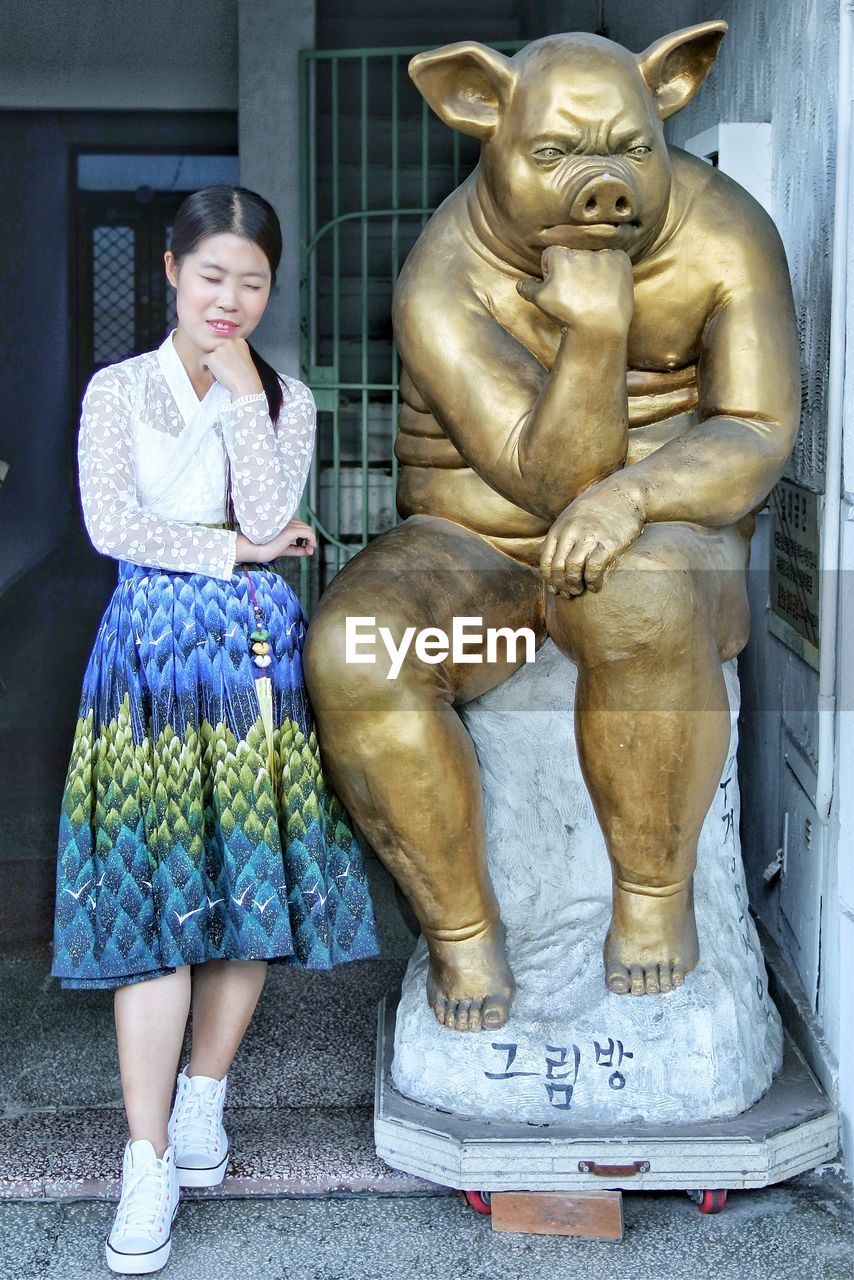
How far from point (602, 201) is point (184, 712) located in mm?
996

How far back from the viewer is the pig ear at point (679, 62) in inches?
97.0

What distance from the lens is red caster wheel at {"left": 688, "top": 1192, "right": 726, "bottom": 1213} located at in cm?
247

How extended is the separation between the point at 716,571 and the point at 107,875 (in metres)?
1.06

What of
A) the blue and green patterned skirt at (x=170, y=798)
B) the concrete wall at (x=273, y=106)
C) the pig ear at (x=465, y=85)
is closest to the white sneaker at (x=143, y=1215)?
the blue and green patterned skirt at (x=170, y=798)

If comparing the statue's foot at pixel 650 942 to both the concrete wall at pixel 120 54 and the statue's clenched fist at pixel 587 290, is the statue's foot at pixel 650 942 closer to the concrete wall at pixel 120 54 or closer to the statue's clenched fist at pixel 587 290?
the statue's clenched fist at pixel 587 290

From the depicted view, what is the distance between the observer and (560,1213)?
2436 mm

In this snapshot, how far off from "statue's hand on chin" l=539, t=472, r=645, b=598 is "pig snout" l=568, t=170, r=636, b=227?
16.1 inches

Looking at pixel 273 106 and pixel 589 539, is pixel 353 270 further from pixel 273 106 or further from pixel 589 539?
pixel 589 539

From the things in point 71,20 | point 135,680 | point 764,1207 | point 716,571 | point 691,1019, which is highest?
point 71,20

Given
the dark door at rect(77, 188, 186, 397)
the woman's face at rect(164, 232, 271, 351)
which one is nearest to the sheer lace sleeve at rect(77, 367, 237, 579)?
the woman's face at rect(164, 232, 271, 351)

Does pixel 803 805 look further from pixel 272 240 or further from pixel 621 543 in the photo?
pixel 272 240

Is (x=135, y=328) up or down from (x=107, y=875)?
up

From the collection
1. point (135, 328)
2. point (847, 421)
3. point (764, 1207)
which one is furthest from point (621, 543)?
point (135, 328)

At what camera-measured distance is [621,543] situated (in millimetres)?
2311
